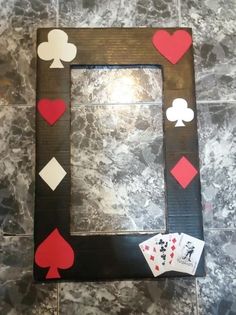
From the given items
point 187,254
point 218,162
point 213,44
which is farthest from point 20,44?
point 187,254

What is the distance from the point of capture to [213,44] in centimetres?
130

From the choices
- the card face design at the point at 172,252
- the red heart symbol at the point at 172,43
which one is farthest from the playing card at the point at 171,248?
the red heart symbol at the point at 172,43

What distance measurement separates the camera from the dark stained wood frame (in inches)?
45.7

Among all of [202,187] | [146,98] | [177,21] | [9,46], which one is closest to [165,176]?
[202,187]

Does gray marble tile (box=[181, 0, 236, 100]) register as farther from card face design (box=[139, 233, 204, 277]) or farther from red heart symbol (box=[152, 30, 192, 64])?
card face design (box=[139, 233, 204, 277])

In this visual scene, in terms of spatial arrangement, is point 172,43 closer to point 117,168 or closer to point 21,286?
point 117,168

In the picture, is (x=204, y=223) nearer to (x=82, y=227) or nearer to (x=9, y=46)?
(x=82, y=227)

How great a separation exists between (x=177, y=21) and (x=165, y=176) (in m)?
0.51

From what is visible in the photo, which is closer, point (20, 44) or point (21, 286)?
point (21, 286)

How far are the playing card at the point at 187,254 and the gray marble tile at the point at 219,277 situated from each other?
0.10 ft

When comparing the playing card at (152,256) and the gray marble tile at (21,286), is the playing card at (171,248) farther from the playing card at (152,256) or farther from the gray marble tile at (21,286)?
the gray marble tile at (21,286)

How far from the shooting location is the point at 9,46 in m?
1.27

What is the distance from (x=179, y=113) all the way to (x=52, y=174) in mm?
434

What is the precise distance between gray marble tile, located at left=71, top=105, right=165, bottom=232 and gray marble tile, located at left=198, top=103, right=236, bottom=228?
135 mm
